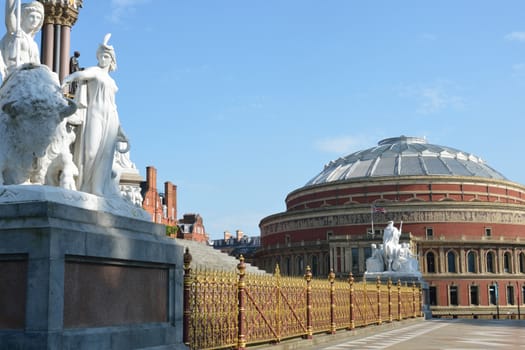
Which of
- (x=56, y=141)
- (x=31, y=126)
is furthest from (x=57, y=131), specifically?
(x=31, y=126)

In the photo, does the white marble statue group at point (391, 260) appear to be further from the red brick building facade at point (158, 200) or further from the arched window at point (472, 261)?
the arched window at point (472, 261)

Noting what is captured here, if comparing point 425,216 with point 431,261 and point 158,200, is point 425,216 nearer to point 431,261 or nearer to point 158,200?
point 431,261

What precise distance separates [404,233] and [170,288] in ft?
199

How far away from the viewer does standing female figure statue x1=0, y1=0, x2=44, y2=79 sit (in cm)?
855

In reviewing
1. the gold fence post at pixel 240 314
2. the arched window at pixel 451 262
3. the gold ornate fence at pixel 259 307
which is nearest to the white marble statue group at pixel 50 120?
the gold ornate fence at pixel 259 307

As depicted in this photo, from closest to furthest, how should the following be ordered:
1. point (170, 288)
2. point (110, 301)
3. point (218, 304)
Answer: point (110, 301), point (170, 288), point (218, 304)

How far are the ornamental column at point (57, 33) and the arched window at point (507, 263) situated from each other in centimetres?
5833

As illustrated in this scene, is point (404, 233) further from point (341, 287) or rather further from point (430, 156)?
point (341, 287)

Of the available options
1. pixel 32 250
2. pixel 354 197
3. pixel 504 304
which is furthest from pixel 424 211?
pixel 32 250

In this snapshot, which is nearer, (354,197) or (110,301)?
(110,301)

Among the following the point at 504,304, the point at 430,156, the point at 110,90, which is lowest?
the point at 504,304

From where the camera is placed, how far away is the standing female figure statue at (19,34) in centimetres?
855

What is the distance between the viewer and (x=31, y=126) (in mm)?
7500

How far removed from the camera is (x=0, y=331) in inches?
263
